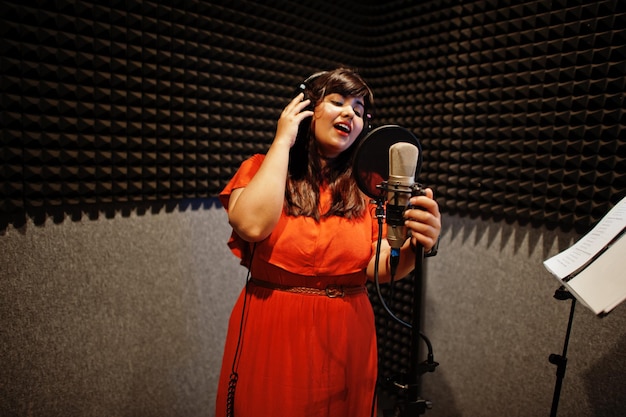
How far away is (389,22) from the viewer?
282 cm

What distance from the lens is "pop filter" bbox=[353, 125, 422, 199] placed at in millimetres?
1009

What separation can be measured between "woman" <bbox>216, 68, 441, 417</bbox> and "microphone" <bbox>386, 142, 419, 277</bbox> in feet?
0.95

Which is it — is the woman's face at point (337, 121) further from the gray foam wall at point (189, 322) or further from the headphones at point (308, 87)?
the gray foam wall at point (189, 322)

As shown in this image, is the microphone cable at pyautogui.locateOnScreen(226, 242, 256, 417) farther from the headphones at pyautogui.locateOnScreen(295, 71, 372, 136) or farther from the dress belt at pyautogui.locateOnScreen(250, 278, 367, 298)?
the headphones at pyautogui.locateOnScreen(295, 71, 372, 136)

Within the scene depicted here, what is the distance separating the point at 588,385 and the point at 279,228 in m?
1.70

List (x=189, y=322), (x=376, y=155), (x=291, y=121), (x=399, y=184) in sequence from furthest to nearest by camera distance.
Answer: (x=189, y=322) → (x=291, y=121) → (x=376, y=155) → (x=399, y=184)

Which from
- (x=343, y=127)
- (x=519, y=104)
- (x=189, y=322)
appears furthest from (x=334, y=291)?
(x=519, y=104)

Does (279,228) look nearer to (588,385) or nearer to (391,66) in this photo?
(588,385)

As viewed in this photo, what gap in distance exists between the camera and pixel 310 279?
127cm

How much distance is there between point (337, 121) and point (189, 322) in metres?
1.55

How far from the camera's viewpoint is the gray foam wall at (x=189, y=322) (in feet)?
5.76

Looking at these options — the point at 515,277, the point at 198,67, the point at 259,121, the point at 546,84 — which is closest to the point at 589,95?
the point at 546,84

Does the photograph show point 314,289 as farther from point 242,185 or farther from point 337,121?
point 337,121

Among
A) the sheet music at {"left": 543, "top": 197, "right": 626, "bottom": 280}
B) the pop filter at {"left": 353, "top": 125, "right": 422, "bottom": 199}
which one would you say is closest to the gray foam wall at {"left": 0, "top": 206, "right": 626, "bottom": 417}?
the sheet music at {"left": 543, "top": 197, "right": 626, "bottom": 280}
